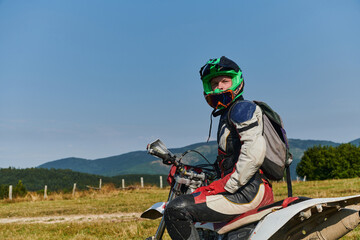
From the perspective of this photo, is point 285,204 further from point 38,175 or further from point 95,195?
point 38,175

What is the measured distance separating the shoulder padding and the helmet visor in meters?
0.32

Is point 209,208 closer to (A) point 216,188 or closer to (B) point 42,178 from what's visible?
(A) point 216,188

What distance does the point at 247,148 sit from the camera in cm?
321

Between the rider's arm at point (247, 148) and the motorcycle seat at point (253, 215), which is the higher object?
the rider's arm at point (247, 148)

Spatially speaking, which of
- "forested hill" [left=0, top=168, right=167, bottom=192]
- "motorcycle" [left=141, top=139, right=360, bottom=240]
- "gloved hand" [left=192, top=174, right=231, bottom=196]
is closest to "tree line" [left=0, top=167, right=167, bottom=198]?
Answer: "forested hill" [left=0, top=168, right=167, bottom=192]

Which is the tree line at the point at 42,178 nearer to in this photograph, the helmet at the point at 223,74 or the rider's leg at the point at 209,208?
the helmet at the point at 223,74

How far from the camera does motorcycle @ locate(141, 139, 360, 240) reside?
291 cm

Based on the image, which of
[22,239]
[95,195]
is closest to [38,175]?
[95,195]

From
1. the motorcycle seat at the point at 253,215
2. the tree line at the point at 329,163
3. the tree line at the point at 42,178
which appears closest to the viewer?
the motorcycle seat at the point at 253,215

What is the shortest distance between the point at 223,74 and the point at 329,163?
222 ft

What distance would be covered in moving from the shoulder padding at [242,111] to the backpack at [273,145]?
0.61 ft

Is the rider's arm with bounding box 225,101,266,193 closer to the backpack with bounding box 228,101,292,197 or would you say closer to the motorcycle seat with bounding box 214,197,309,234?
the backpack with bounding box 228,101,292,197

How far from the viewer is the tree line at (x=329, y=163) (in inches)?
2555

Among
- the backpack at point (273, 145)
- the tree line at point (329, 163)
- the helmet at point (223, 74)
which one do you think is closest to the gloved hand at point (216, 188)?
the backpack at point (273, 145)
